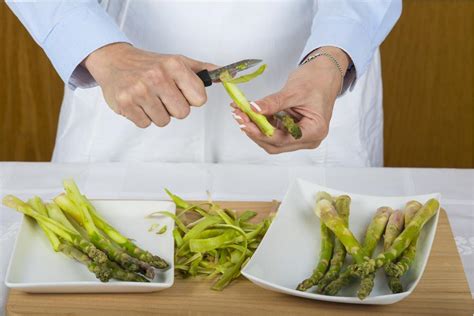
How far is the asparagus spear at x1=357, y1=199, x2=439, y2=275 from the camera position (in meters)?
1.12

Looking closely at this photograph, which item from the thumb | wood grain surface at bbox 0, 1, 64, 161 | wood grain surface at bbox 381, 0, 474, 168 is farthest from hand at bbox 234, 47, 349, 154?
wood grain surface at bbox 0, 1, 64, 161

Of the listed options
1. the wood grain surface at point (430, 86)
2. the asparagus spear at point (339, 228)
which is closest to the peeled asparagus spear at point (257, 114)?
the asparagus spear at point (339, 228)

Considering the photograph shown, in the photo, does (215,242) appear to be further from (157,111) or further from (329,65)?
(329,65)

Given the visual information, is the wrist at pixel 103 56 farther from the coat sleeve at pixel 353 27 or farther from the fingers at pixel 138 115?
the coat sleeve at pixel 353 27

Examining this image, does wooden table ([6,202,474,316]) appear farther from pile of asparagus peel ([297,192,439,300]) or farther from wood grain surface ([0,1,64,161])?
wood grain surface ([0,1,64,161])

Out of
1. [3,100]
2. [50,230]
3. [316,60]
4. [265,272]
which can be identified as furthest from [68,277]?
[3,100]

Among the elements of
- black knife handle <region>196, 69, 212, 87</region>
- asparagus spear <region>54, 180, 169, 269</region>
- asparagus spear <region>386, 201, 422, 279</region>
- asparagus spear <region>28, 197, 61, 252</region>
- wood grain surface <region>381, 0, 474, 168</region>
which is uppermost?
black knife handle <region>196, 69, 212, 87</region>

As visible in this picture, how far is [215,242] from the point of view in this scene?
1.20 meters

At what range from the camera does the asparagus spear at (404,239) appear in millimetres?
1121

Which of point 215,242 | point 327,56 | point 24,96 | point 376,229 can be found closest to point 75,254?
point 215,242

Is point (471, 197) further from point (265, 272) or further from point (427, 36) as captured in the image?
point (427, 36)

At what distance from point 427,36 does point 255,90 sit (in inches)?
39.3

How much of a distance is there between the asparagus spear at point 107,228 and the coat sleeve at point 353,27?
40cm

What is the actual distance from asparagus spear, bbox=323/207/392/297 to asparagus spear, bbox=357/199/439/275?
0.01m
